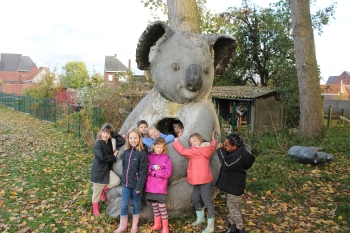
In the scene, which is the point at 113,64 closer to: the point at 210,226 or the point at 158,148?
the point at 158,148

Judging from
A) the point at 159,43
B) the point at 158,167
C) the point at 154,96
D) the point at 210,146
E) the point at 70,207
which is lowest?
the point at 70,207

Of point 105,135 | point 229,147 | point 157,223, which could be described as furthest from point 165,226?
point 105,135

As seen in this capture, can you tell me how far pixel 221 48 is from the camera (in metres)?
5.27

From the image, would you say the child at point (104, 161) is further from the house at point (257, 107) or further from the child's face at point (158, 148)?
the house at point (257, 107)

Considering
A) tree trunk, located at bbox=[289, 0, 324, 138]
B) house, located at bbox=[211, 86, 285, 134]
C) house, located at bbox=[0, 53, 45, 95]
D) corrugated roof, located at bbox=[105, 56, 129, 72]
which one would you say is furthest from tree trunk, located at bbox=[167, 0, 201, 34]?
house, located at bbox=[0, 53, 45, 95]

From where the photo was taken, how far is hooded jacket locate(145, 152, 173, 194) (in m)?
4.16

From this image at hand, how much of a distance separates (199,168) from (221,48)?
2.23m

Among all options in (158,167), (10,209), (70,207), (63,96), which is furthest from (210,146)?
(63,96)

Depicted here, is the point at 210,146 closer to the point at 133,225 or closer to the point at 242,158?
the point at 242,158

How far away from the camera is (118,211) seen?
4621 millimetres

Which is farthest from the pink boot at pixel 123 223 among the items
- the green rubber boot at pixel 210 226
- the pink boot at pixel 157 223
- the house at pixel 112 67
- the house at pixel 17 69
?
the house at pixel 17 69

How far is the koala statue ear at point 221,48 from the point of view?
496 centimetres

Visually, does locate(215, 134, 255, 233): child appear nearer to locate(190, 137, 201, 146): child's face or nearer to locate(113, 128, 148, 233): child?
locate(190, 137, 201, 146): child's face

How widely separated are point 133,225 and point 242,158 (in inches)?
72.4
